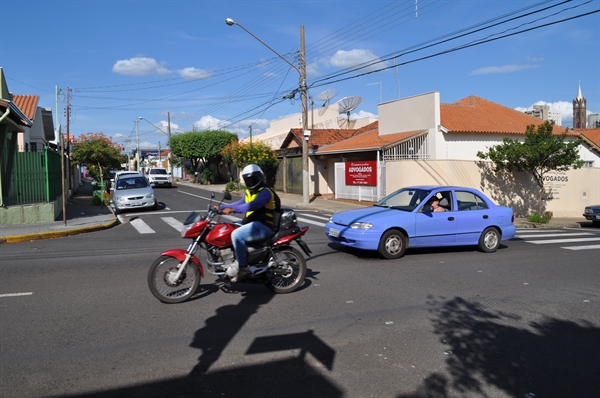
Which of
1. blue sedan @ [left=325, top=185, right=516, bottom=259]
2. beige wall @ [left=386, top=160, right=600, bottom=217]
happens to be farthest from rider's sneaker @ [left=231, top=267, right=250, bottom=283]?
beige wall @ [left=386, top=160, right=600, bottom=217]

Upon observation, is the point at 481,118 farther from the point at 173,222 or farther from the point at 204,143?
the point at 204,143

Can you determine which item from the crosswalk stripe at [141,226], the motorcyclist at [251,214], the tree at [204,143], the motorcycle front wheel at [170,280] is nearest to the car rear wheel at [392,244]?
the motorcyclist at [251,214]

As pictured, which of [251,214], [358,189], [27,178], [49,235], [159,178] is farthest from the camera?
[159,178]

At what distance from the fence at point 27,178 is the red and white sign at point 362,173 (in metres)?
Answer: 13.6

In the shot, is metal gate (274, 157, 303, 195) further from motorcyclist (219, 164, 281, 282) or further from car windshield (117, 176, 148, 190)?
motorcyclist (219, 164, 281, 282)

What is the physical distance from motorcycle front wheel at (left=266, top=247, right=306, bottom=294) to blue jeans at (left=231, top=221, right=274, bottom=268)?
1.85ft

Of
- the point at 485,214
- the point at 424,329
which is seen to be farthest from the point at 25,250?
the point at 485,214

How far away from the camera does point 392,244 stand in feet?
32.7

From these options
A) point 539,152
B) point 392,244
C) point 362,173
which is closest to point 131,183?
point 362,173

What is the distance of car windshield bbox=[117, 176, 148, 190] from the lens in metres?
21.2

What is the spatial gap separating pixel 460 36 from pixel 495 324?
13046 millimetres

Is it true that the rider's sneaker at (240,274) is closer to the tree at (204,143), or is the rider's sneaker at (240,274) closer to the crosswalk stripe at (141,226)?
the crosswalk stripe at (141,226)

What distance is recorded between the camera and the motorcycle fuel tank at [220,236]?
6664 mm

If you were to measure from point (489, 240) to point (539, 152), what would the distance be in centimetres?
1020
